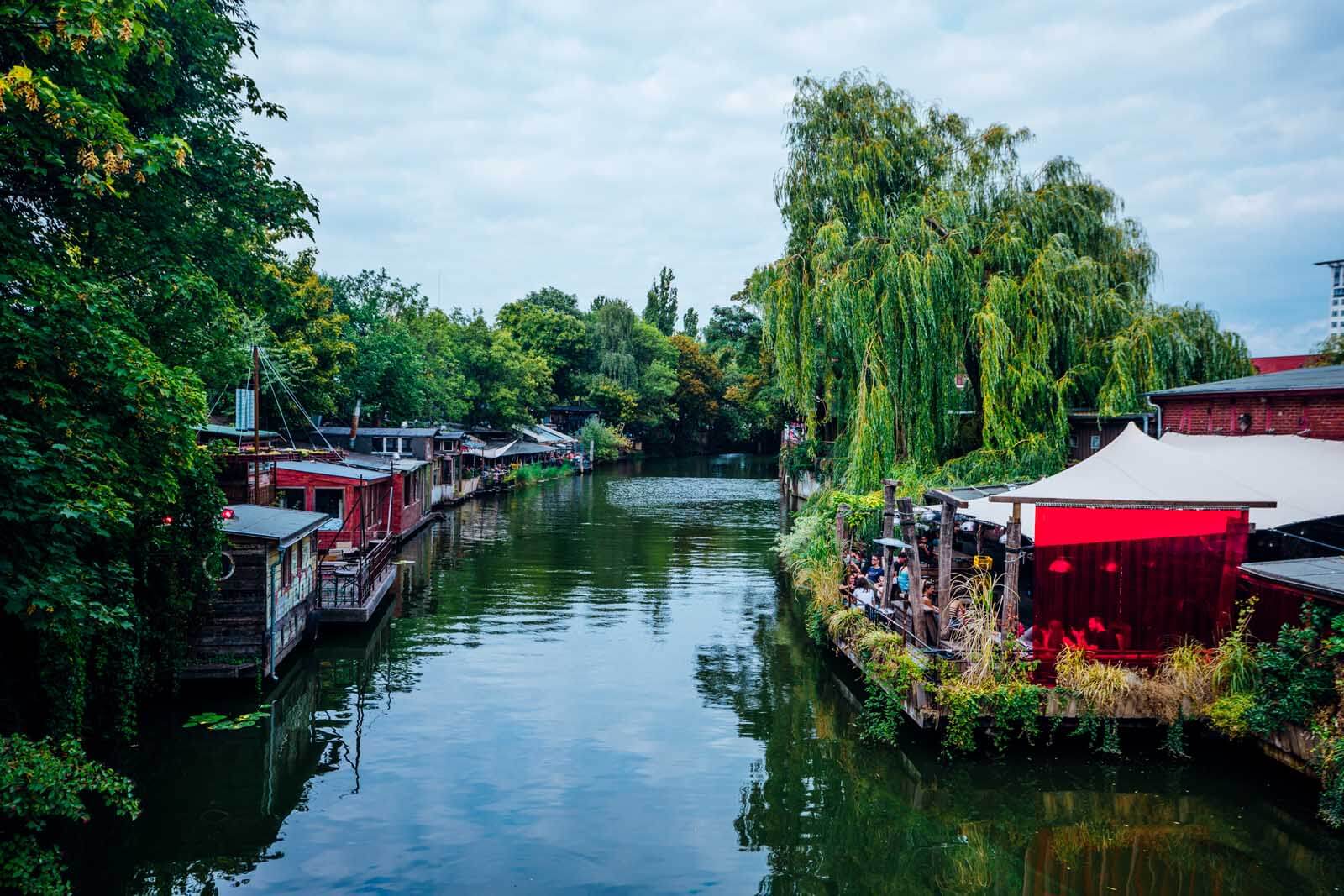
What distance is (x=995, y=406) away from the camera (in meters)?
20.8

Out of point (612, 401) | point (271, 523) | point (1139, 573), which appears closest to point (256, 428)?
point (271, 523)

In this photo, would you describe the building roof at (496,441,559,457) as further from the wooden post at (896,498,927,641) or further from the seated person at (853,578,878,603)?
the wooden post at (896,498,927,641)

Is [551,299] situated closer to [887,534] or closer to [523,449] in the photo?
[523,449]

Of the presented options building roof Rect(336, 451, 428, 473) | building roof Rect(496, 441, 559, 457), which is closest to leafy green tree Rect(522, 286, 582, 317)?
building roof Rect(496, 441, 559, 457)

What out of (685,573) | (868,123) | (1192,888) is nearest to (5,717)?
(1192,888)

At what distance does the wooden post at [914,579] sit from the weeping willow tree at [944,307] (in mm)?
6521

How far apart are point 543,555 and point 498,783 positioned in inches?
756

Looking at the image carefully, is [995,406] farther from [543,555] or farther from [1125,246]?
[543,555]

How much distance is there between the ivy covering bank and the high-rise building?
24749mm

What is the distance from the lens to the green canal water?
9.73m

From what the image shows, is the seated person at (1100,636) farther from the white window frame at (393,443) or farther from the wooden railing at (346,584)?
the white window frame at (393,443)

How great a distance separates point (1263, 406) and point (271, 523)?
21.2 m

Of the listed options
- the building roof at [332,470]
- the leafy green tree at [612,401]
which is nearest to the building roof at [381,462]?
the building roof at [332,470]

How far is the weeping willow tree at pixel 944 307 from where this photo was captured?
821 inches
